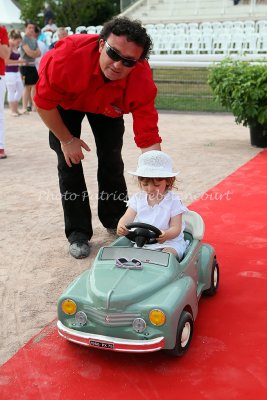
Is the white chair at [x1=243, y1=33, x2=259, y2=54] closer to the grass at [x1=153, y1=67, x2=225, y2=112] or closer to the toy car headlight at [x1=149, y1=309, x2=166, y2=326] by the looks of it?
the grass at [x1=153, y1=67, x2=225, y2=112]

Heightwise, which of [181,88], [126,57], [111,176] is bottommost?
[181,88]

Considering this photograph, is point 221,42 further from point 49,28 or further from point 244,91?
point 244,91

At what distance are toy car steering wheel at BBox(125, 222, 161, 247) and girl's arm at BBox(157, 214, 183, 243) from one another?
43mm

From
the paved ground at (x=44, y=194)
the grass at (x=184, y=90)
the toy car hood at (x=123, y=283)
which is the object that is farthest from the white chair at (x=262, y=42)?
the toy car hood at (x=123, y=283)

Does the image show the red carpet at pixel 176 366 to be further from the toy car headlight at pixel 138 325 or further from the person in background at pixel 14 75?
the person in background at pixel 14 75

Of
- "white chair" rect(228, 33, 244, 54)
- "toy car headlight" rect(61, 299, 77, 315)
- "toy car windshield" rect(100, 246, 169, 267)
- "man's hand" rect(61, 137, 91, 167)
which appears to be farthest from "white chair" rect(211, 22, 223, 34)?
"toy car headlight" rect(61, 299, 77, 315)

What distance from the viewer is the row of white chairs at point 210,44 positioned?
62.8ft

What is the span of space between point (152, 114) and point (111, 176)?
0.88m

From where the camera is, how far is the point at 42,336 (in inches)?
120

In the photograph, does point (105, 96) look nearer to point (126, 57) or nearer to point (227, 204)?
point (126, 57)

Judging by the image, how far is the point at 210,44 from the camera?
20.6m

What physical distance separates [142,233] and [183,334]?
2.05 ft

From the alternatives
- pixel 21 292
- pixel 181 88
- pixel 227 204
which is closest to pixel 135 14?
pixel 181 88

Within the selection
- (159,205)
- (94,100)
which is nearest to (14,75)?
(94,100)
